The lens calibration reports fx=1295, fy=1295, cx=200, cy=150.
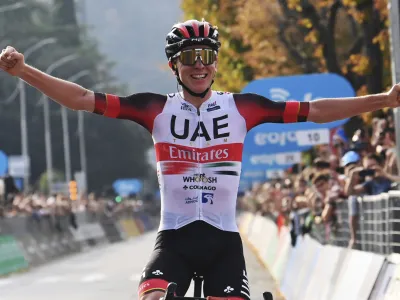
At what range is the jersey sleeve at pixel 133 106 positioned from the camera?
733 centimetres

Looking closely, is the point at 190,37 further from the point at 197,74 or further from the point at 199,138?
the point at 199,138

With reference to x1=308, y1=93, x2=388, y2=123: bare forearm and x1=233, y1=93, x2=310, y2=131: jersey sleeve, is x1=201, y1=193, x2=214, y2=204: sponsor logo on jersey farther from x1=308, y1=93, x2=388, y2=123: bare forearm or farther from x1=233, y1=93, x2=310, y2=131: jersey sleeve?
x1=308, y1=93, x2=388, y2=123: bare forearm

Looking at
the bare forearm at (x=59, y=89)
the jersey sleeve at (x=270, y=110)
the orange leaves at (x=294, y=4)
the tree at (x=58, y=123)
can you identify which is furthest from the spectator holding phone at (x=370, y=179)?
the tree at (x=58, y=123)

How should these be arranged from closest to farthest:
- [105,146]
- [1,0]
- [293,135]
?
[293,135] → [1,0] → [105,146]

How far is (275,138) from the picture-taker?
27.9 m

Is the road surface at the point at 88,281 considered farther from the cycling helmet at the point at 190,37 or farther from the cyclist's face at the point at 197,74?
the cycling helmet at the point at 190,37

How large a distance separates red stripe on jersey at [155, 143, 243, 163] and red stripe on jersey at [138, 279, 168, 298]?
0.80 m

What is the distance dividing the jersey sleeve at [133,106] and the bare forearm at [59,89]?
9cm

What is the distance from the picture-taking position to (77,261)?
1350 inches

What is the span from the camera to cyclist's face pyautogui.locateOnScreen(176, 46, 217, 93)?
7.30m

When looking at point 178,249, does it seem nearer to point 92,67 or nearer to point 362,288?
point 362,288

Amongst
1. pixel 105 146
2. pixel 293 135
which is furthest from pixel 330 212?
pixel 105 146

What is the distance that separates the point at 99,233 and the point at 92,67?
75.6 m

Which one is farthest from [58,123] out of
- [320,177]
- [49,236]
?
[320,177]
